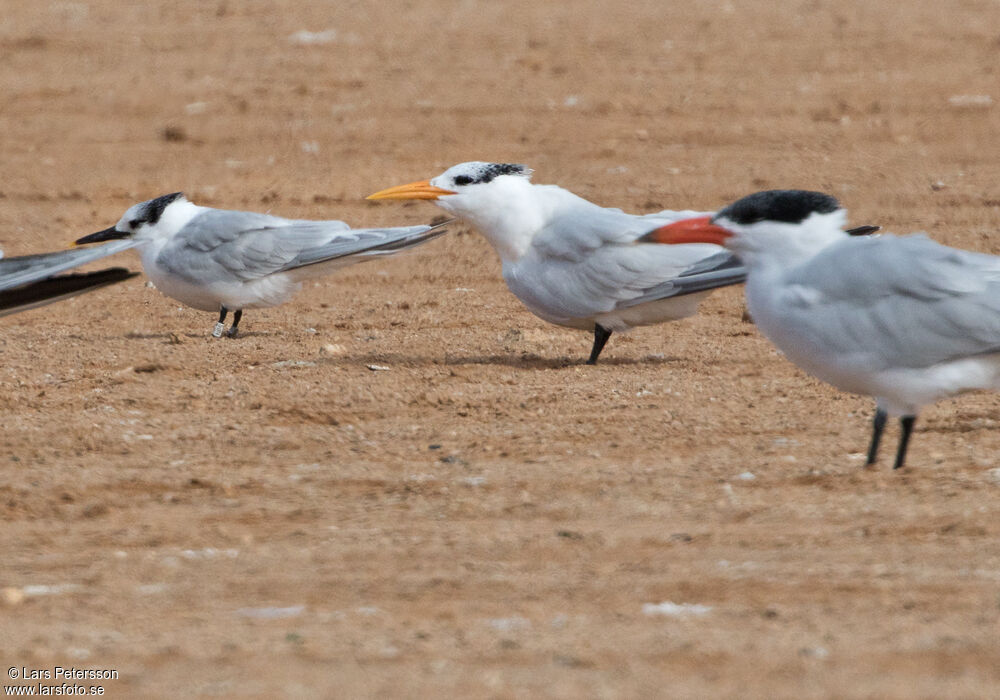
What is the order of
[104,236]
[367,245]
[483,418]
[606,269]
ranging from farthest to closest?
[104,236] < [367,245] < [606,269] < [483,418]

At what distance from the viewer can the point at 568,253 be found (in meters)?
6.56

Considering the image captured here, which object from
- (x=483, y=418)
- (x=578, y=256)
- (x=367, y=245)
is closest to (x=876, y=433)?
(x=483, y=418)

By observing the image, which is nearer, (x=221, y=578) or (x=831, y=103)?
(x=221, y=578)

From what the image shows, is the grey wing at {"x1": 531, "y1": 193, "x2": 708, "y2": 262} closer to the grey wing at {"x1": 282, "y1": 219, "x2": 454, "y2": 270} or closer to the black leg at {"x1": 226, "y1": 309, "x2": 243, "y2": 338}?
the grey wing at {"x1": 282, "y1": 219, "x2": 454, "y2": 270}

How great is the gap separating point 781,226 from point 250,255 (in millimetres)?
3624

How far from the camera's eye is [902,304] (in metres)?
4.33

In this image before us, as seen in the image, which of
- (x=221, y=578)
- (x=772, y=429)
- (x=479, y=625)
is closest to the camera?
(x=479, y=625)

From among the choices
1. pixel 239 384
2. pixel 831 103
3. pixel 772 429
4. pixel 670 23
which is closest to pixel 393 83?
pixel 670 23

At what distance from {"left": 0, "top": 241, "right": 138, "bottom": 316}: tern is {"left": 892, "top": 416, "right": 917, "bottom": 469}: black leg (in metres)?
2.43

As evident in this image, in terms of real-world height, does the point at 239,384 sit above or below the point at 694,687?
below

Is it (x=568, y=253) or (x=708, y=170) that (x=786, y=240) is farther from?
(x=708, y=170)

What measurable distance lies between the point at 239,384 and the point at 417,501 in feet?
5.86

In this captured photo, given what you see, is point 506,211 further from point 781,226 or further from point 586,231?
point 781,226

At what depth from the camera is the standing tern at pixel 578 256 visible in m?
6.44
